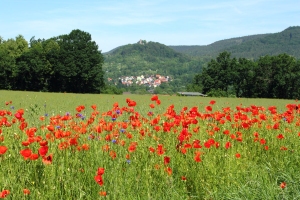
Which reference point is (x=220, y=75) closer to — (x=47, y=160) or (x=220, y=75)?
(x=220, y=75)

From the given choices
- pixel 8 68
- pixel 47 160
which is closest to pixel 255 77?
pixel 8 68

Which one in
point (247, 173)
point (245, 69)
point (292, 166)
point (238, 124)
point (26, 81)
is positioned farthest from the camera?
point (245, 69)

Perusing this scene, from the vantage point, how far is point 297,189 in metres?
3.67

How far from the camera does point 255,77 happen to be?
224 ft

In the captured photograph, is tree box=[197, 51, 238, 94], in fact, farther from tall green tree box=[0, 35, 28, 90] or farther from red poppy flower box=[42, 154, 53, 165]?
red poppy flower box=[42, 154, 53, 165]

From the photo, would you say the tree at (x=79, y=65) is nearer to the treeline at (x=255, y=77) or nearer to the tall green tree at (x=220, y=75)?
the treeline at (x=255, y=77)

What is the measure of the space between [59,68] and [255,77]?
124ft

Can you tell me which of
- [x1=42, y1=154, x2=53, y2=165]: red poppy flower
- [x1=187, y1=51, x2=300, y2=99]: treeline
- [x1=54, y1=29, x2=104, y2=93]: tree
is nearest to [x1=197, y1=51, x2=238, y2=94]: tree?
[x1=187, y1=51, x2=300, y2=99]: treeline

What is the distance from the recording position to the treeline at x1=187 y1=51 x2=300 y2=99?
A: 65.6 metres

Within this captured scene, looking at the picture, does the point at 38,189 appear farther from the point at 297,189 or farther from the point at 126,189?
the point at 297,189

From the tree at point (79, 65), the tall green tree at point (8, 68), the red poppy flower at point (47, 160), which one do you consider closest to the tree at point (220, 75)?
the tree at point (79, 65)

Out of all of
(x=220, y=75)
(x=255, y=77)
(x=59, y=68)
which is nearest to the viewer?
(x=59, y=68)

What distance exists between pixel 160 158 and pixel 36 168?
4.93ft

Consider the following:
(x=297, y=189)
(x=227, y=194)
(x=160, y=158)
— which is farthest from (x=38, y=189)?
(x=297, y=189)
